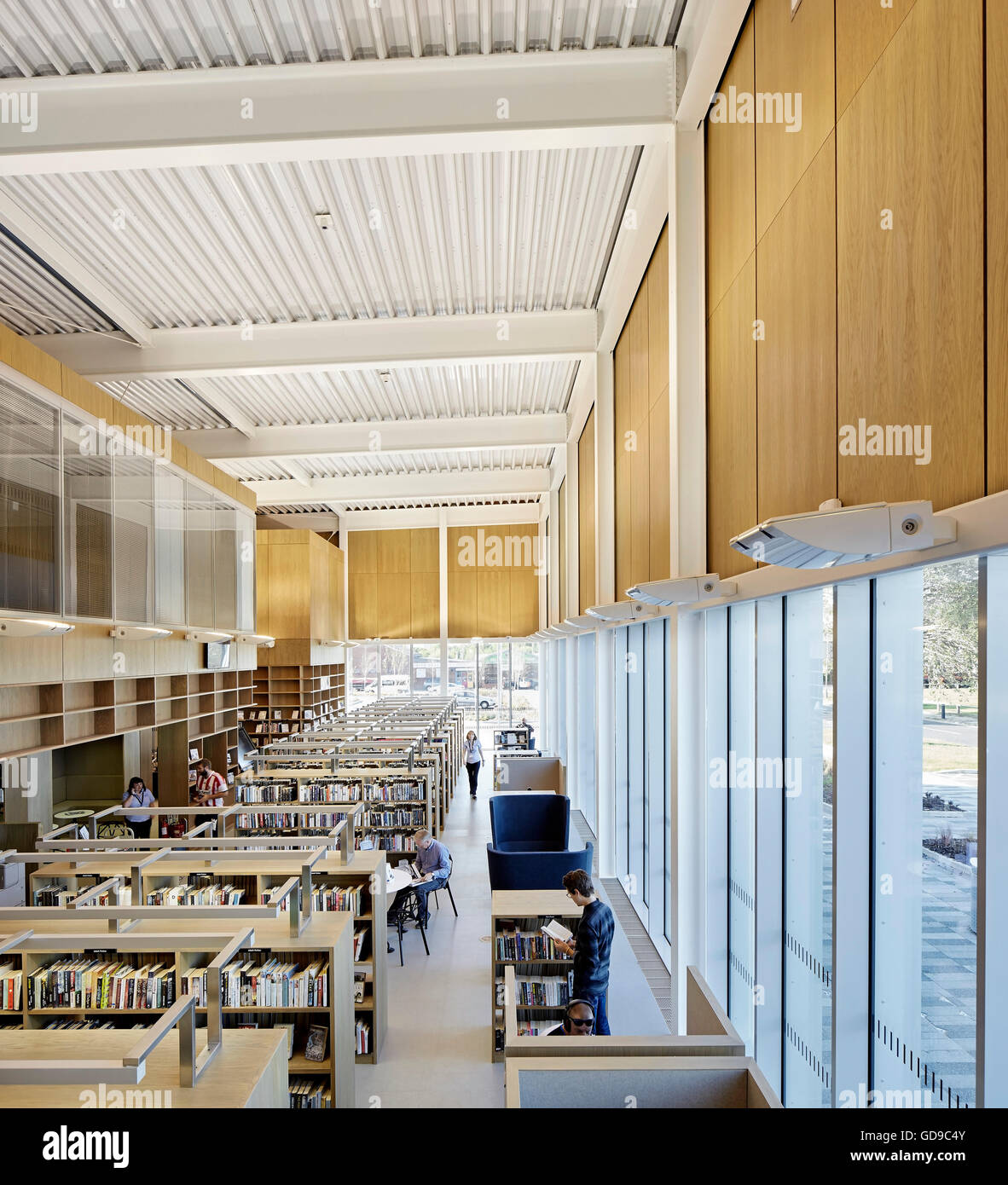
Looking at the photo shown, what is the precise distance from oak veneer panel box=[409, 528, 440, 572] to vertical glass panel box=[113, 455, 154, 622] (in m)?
13.4

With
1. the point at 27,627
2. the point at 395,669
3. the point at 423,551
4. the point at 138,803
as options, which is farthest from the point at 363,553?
the point at 27,627

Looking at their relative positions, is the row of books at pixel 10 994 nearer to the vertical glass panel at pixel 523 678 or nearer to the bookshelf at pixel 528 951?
the bookshelf at pixel 528 951

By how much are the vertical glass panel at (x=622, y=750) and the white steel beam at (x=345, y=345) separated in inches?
141

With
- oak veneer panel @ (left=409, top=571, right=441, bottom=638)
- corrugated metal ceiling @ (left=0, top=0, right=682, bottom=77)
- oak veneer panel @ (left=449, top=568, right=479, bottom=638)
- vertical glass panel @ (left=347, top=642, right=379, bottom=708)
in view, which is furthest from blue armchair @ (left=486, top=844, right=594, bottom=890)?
vertical glass panel @ (left=347, top=642, right=379, bottom=708)

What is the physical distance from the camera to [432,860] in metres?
7.93

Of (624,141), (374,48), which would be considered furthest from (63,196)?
(624,141)

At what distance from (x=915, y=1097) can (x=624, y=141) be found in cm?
504

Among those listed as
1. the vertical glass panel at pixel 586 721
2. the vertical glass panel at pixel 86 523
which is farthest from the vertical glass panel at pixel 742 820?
the vertical glass panel at pixel 586 721

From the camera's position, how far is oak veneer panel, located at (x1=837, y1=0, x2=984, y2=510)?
6.24 ft

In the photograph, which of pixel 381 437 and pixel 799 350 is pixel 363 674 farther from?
pixel 799 350

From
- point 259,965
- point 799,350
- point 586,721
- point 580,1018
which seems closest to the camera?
point 799,350

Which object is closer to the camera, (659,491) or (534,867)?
(659,491)

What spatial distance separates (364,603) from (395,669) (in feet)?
7.42

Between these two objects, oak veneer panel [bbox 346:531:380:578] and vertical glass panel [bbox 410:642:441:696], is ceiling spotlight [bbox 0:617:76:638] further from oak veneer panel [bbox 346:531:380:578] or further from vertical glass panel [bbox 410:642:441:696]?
vertical glass panel [bbox 410:642:441:696]
